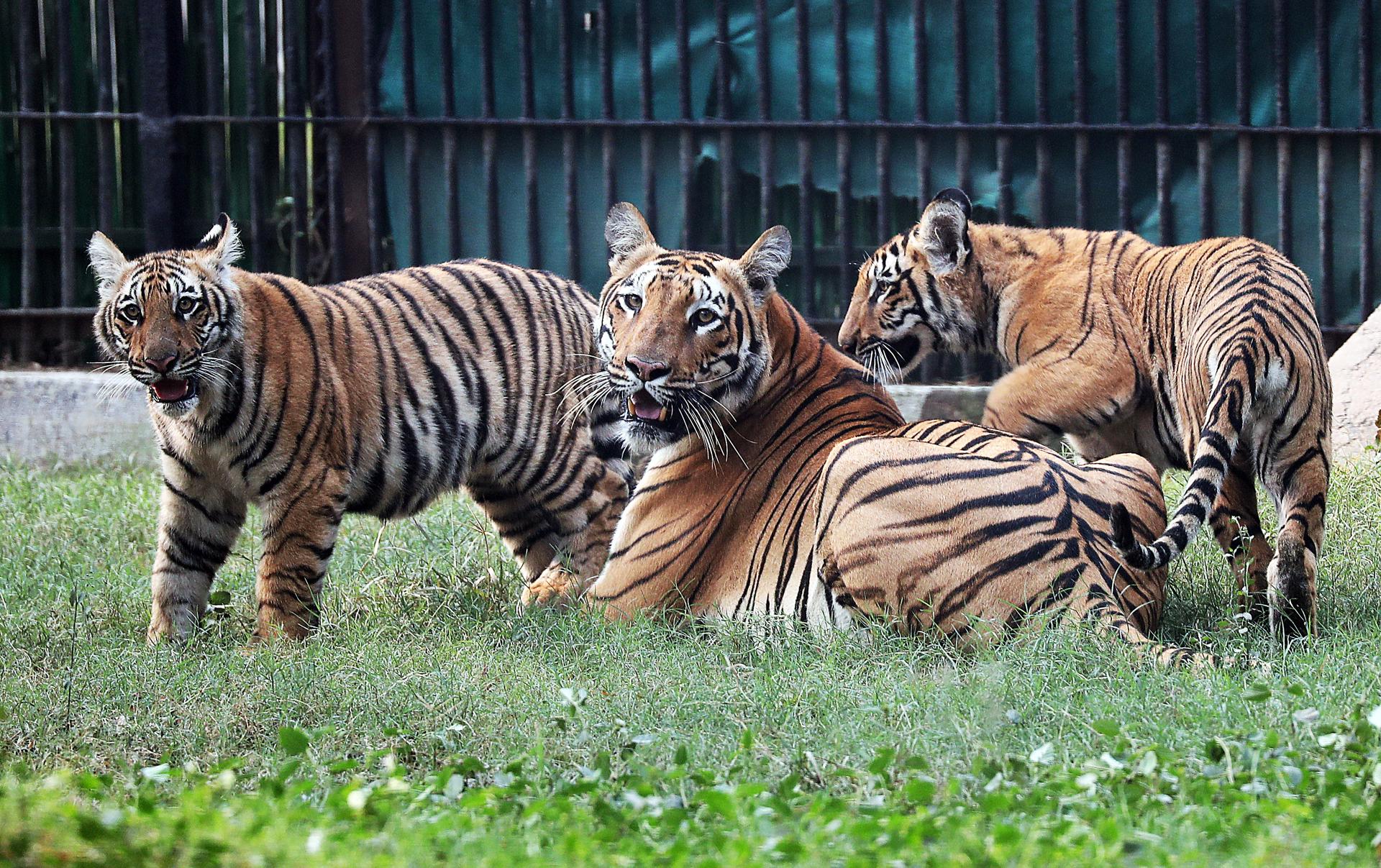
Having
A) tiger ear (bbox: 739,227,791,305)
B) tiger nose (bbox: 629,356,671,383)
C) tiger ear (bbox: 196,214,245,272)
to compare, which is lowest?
tiger nose (bbox: 629,356,671,383)

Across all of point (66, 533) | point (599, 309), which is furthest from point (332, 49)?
point (599, 309)

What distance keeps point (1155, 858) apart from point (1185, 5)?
6373 millimetres

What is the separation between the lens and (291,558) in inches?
189

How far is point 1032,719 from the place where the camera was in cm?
348

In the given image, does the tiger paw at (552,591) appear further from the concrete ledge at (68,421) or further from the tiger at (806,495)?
the concrete ledge at (68,421)

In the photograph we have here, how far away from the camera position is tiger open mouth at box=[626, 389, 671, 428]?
15.2 ft

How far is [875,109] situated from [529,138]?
1.86 metres

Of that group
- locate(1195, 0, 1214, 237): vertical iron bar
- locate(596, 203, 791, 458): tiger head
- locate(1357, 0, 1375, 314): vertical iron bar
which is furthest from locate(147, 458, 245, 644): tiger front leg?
locate(1357, 0, 1375, 314): vertical iron bar

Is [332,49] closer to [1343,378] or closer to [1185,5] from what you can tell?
[1185,5]

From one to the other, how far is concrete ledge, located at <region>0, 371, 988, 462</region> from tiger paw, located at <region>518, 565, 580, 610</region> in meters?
3.21

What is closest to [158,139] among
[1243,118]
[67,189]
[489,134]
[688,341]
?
[67,189]

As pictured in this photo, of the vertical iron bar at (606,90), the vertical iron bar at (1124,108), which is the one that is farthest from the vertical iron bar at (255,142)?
the vertical iron bar at (1124,108)

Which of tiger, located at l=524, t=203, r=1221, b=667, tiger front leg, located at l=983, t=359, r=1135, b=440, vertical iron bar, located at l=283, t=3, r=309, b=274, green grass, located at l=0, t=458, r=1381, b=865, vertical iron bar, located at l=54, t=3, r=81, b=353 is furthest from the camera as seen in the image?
vertical iron bar, located at l=54, t=3, r=81, b=353

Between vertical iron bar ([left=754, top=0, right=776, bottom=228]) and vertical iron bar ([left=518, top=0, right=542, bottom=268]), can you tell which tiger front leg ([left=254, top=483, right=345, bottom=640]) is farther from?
vertical iron bar ([left=754, top=0, right=776, bottom=228])
